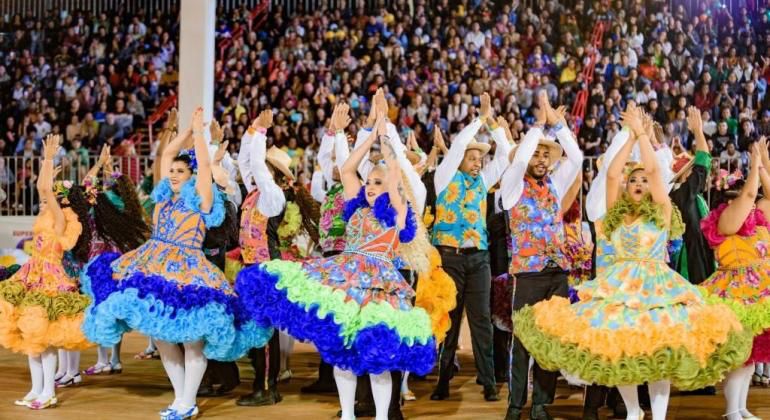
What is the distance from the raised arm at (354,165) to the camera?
631 cm

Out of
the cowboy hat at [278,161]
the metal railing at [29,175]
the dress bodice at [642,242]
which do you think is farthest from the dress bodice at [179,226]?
the metal railing at [29,175]

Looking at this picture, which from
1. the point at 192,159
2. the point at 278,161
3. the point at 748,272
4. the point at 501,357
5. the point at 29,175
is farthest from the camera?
the point at 29,175

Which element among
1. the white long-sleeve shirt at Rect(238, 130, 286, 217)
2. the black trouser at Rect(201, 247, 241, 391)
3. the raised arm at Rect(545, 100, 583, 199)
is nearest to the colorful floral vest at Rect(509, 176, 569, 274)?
the raised arm at Rect(545, 100, 583, 199)

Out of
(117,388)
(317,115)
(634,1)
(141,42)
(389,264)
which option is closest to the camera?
(389,264)

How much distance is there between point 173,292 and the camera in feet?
20.4

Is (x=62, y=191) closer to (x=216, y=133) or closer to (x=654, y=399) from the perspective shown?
(x=216, y=133)

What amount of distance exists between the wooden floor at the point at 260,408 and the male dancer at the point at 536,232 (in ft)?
1.38

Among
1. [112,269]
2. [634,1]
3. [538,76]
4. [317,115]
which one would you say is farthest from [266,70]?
[112,269]

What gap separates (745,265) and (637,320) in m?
1.28

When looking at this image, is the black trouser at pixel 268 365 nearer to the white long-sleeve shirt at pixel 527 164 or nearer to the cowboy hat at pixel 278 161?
the cowboy hat at pixel 278 161

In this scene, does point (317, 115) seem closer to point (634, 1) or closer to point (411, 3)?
point (411, 3)

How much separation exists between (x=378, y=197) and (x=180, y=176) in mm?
1316

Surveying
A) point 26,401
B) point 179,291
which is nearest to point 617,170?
point 179,291

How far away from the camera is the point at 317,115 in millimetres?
16219
